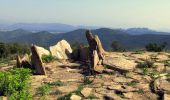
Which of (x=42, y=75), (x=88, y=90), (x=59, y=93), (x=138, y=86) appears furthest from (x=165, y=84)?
(x=42, y=75)

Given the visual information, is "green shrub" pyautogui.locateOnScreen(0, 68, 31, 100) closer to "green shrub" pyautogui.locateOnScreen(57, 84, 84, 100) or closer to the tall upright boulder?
"green shrub" pyautogui.locateOnScreen(57, 84, 84, 100)

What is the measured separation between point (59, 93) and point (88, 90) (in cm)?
130

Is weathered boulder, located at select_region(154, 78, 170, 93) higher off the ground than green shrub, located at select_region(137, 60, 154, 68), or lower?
lower

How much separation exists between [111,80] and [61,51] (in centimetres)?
652

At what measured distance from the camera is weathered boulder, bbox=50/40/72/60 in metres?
23.5

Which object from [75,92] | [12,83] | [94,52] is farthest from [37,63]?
[12,83]

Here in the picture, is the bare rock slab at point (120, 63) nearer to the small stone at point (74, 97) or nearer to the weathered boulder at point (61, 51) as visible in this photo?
the weathered boulder at point (61, 51)

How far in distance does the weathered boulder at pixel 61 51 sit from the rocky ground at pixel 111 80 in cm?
A: 86

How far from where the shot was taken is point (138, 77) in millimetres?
18609

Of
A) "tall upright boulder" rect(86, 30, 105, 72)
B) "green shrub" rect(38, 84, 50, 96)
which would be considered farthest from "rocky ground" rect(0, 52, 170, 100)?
"tall upright boulder" rect(86, 30, 105, 72)

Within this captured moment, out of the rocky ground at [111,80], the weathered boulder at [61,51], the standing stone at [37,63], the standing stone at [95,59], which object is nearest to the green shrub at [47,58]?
the rocky ground at [111,80]

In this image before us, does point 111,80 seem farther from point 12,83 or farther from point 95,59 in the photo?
point 12,83

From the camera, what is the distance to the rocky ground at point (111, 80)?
16031 mm

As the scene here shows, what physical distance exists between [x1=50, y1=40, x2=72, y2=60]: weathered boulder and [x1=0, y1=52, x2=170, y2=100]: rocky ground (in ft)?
2.82
